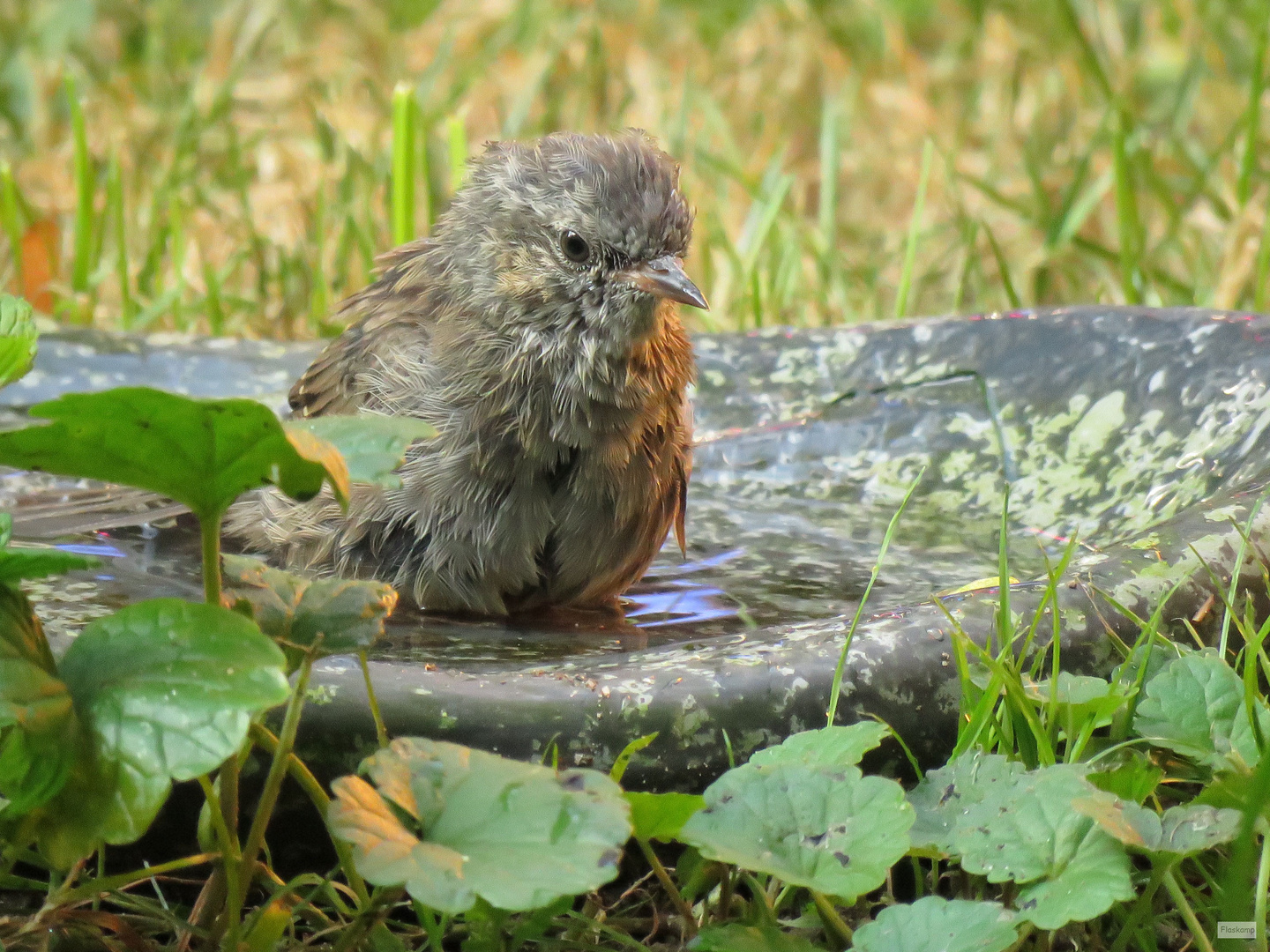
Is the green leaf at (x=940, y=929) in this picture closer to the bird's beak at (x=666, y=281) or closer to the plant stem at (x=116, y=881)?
the plant stem at (x=116, y=881)

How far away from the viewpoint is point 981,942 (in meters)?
1.85

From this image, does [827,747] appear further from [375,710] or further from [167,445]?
[167,445]

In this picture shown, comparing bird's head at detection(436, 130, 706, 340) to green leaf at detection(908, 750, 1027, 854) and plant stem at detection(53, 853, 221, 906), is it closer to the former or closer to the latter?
green leaf at detection(908, 750, 1027, 854)

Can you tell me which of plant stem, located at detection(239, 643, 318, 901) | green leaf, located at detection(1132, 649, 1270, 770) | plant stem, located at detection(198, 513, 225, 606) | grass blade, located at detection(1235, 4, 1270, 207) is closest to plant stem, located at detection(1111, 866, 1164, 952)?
green leaf, located at detection(1132, 649, 1270, 770)

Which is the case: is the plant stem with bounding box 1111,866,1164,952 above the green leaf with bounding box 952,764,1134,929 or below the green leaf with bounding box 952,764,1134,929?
below

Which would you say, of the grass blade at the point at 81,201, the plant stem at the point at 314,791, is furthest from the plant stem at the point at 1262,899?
the grass blade at the point at 81,201

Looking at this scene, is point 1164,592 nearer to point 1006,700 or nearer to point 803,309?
point 1006,700

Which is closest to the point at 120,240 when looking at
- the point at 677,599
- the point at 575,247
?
the point at 575,247

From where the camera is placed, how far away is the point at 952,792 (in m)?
2.15

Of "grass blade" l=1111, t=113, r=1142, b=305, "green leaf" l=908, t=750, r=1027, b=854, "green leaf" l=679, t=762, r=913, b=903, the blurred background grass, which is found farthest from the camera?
the blurred background grass

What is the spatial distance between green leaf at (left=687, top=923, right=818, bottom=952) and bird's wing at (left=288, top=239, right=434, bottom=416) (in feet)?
5.87

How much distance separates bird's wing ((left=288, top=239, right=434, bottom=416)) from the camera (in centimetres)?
349

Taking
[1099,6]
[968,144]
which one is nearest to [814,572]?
[968,144]

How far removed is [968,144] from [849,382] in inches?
127
